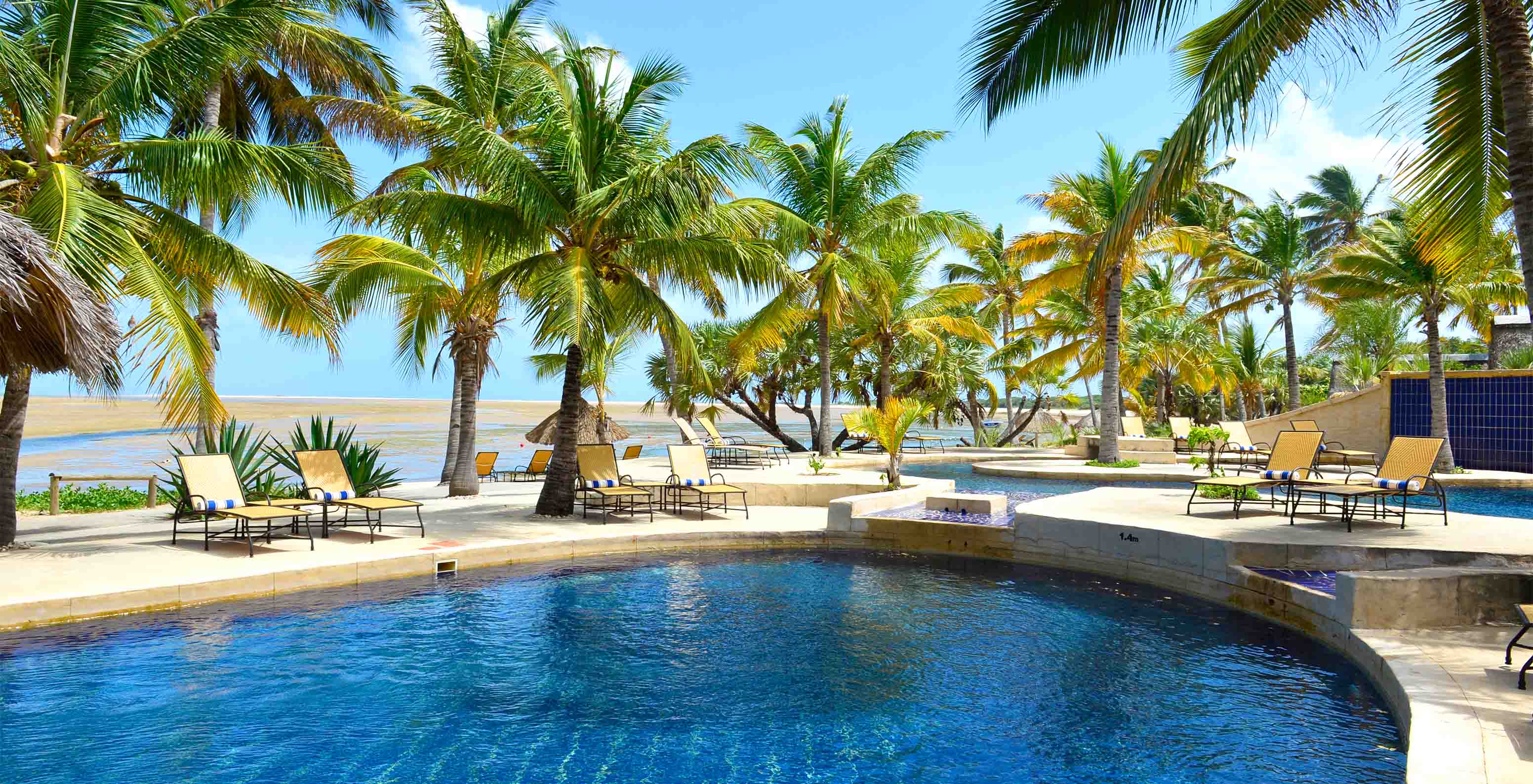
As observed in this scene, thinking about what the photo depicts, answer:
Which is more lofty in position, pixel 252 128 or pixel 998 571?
pixel 252 128

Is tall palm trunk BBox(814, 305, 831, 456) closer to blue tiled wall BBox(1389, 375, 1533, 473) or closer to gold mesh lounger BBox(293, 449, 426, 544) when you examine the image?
gold mesh lounger BBox(293, 449, 426, 544)

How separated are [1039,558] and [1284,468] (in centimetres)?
303

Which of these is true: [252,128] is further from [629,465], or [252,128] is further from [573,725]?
[573,725]

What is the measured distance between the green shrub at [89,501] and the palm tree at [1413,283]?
76.6 feet

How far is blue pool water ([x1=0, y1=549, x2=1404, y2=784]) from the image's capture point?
4453mm

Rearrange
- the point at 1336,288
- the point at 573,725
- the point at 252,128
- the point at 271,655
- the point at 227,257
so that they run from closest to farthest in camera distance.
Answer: the point at 573,725
the point at 271,655
the point at 227,257
the point at 252,128
the point at 1336,288

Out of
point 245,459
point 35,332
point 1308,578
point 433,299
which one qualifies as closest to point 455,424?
point 433,299

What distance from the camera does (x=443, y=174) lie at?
15.5 m

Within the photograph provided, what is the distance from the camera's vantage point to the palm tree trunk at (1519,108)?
615cm

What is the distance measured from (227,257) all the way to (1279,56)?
32.9 ft

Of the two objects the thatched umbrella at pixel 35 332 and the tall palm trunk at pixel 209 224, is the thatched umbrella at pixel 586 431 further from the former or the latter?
the thatched umbrella at pixel 35 332

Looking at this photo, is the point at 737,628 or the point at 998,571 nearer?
the point at 737,628

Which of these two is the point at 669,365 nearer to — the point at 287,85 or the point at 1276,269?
the point at 287,85

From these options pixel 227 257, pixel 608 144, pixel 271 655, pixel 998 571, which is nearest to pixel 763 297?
pixel 608 144
